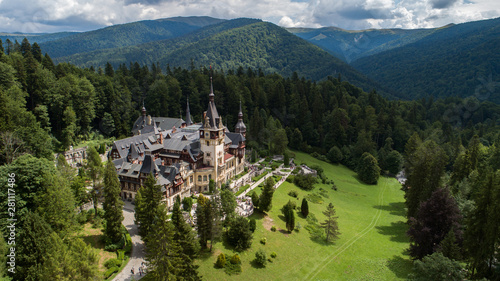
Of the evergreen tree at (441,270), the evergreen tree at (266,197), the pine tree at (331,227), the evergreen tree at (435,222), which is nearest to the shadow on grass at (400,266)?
the evergreen tree at (435,222)

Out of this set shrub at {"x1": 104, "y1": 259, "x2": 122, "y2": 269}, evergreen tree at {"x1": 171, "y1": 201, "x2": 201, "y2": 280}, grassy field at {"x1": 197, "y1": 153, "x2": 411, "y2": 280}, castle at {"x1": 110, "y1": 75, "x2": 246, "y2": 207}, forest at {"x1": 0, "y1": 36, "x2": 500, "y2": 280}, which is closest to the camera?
forest at {"x1": 0, "y1": 36, "x2": 500, "y2": 280}

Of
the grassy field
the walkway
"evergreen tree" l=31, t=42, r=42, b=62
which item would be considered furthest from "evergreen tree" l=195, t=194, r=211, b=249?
"evergreen tree" l=31, t=42, r=42, b=62

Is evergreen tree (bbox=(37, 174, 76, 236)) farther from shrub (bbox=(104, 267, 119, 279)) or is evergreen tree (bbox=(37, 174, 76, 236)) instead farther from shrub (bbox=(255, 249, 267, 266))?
shrub (bbox=(255, 249, 267, 266))

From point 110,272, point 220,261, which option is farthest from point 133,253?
point 220,261

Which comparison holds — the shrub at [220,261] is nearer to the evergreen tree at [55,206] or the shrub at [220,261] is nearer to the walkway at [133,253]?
the walkway at [133,253]

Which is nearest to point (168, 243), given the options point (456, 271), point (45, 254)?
point (45, 254)

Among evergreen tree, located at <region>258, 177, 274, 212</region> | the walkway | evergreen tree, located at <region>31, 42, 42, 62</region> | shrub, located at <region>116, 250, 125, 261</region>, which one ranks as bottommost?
the walkway
